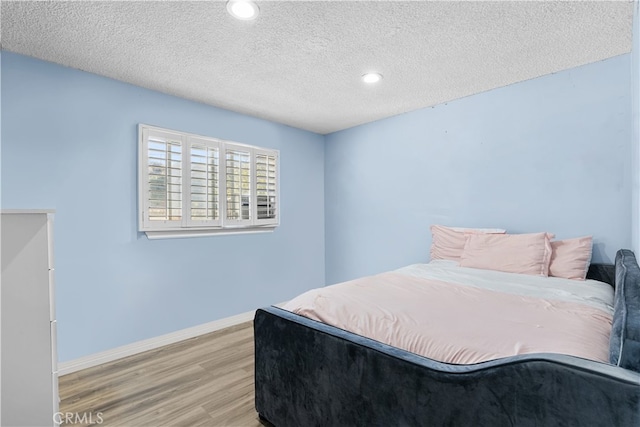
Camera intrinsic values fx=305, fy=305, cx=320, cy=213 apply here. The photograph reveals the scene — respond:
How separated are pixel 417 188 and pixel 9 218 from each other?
318 cm

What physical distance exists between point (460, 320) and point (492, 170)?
1960 millimetres

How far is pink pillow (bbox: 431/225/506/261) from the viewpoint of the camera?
2799 mm

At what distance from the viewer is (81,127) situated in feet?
7.80

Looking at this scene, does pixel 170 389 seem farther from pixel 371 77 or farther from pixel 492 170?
pixel 492 170

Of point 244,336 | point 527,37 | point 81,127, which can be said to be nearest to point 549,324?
point 527,37

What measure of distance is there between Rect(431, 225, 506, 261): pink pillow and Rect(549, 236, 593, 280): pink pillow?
1.50 ft

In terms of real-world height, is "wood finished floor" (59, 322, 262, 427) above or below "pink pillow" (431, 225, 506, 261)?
below

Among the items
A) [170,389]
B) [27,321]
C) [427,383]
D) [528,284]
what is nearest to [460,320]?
[427,383]

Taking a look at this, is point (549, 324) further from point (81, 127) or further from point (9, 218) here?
point (81, 127)

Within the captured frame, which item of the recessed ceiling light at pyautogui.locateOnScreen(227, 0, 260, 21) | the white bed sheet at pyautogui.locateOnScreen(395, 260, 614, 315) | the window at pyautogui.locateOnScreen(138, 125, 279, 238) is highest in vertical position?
the recessed ceiling light at pyautogui.locateOnScreen(227, 0, 260, 21)

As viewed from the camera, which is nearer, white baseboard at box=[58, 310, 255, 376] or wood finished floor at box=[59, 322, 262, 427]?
wood finished floor at box=[59, 322, 262, 427]

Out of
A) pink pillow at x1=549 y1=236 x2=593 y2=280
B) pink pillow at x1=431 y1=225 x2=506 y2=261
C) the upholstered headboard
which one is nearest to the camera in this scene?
the upholstered headboard

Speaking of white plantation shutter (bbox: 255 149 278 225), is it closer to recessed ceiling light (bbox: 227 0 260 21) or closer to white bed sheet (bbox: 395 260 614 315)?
white bed sheet (bbox: 395 260 614 315)

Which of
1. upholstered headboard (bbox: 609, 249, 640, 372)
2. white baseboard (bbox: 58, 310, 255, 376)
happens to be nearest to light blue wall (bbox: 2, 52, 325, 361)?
white baseboard (bbox: 58, 310, 255, 376)
